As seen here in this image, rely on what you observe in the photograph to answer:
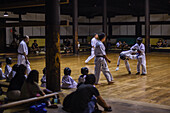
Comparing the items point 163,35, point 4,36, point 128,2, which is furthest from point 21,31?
point 163,35

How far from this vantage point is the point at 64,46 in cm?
1869

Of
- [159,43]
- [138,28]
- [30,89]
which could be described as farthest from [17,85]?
[138,28]

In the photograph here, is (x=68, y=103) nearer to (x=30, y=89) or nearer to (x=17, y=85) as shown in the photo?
(x=30, y=89)

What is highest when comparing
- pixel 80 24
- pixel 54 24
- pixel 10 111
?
pixel 80 24

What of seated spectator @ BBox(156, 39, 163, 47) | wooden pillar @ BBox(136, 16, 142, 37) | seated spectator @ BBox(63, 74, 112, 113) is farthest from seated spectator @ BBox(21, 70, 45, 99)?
wooden pillar @ BBox(136, 16, 142, 37)

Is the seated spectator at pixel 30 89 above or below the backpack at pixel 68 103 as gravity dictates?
above

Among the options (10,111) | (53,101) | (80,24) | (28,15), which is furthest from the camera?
(80,24)

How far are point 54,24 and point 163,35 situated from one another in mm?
17291

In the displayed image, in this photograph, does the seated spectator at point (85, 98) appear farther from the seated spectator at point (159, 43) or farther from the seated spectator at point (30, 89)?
the seated spectator at point (159, 43)

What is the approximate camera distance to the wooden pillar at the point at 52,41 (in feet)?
18.5

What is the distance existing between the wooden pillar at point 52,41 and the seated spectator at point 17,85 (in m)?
1.00

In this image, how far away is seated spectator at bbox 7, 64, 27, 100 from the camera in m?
4.65

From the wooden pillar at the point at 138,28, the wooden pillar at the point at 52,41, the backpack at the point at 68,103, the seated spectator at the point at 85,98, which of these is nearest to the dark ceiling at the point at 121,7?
the wooden pillar at the point at 138,28

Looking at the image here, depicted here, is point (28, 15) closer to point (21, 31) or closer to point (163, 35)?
point (21, 31)
